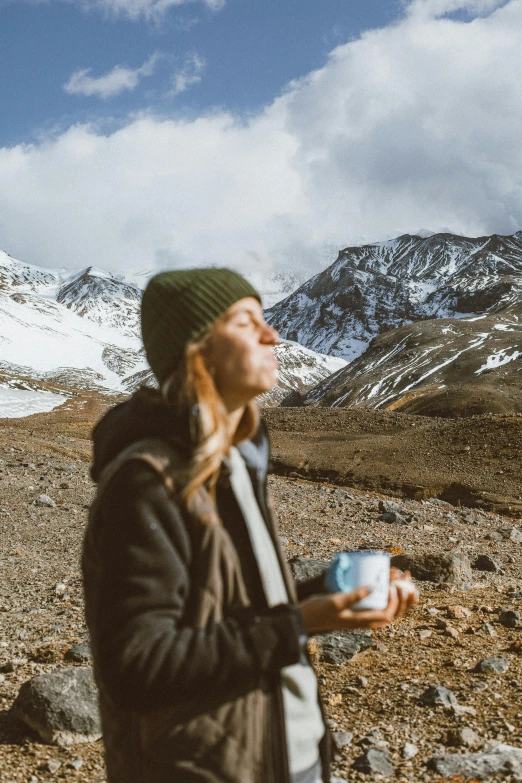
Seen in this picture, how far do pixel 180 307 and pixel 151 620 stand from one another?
0.98 m

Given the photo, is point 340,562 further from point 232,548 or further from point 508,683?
point 508,683

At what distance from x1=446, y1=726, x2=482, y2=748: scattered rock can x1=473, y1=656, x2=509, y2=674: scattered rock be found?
3.85 feet

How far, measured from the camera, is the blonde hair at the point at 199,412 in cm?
190

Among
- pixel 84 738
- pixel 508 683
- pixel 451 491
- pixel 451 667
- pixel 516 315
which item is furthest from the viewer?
pixel 516 315

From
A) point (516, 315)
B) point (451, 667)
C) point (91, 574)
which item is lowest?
point (451, 667)

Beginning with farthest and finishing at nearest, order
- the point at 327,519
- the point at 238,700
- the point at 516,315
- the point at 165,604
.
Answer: the point at 516,315 → the point at 327,519 → the point at 238,700 → the point at 165,604

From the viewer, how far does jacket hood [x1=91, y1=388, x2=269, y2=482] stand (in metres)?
1.97

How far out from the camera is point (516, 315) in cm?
13738

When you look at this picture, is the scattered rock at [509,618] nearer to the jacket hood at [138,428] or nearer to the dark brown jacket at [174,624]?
the dark brown jacket at [174,624]

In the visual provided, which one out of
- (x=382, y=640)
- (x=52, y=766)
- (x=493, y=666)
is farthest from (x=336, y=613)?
(x=382, y=640)

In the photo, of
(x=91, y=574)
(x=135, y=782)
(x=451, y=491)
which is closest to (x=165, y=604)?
(x=91, y=574)

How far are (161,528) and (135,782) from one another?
2.78 feet

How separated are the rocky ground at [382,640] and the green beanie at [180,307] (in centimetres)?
364

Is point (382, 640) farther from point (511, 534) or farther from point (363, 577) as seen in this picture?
point (511, 534)
